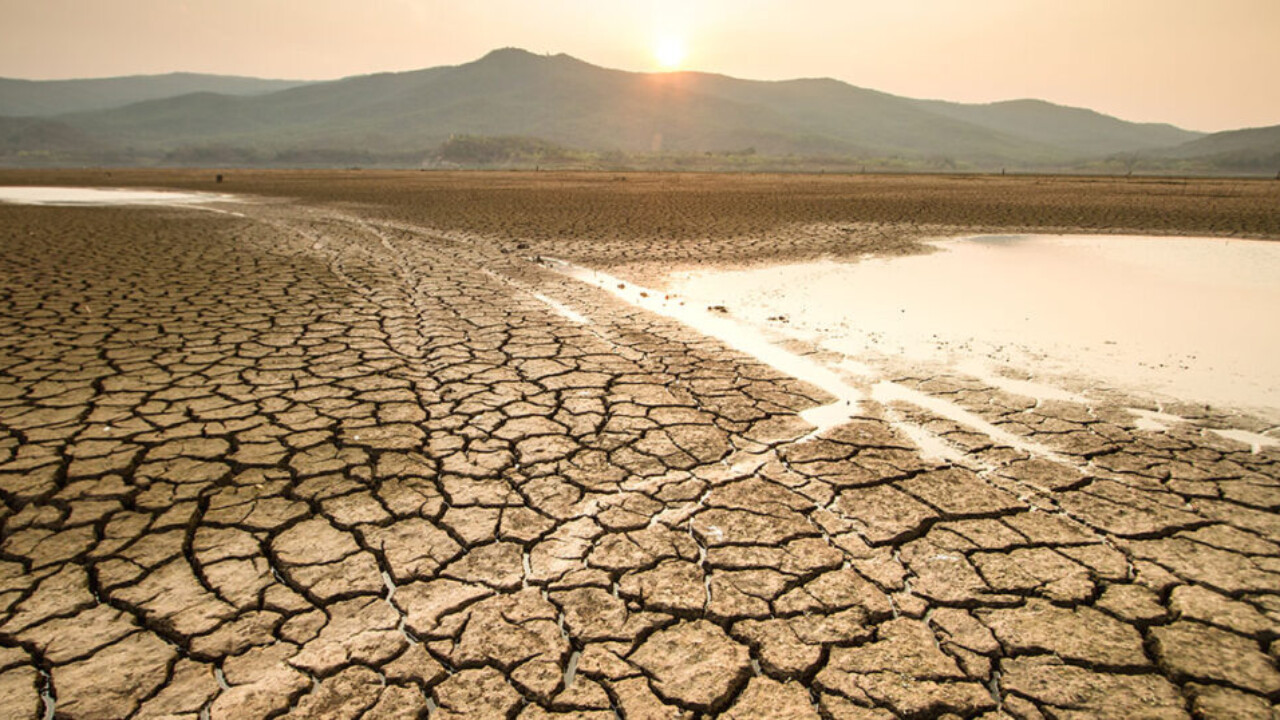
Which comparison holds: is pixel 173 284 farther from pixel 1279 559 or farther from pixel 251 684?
pixel 1279 559

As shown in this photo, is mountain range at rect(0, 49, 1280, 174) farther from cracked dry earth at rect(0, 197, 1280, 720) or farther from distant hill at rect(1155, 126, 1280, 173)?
cracked dry earth at rect(0, 197, 1280, 720)

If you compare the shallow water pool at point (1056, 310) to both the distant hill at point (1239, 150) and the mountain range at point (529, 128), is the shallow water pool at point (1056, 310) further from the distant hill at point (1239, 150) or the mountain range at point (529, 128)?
the distant hill at point (1239, 150)

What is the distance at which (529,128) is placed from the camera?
141 meters

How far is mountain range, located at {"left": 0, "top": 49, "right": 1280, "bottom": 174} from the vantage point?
10069 centimetres

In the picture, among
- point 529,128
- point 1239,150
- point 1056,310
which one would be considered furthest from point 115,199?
point 1239,150

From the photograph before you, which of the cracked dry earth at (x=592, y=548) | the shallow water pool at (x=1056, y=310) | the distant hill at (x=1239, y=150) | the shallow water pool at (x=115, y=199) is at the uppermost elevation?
the distant hill at (x=1239, y=150)

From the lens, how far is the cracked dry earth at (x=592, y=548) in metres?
1.82

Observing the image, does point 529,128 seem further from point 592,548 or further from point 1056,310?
point 592,548

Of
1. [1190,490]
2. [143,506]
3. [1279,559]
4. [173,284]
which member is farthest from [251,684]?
[173,284]

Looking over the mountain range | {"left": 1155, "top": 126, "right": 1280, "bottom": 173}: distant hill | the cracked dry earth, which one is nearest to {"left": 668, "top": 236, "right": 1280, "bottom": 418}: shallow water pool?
the cracked dry earth

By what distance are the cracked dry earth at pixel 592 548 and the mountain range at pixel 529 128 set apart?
81926 millimetres

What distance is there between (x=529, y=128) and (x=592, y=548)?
151183mm

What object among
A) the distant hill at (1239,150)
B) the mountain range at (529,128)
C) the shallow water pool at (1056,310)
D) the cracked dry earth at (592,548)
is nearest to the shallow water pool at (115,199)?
the cracked dry earth at (592,548)

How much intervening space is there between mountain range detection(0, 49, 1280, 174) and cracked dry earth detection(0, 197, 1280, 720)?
81926 millimetres
